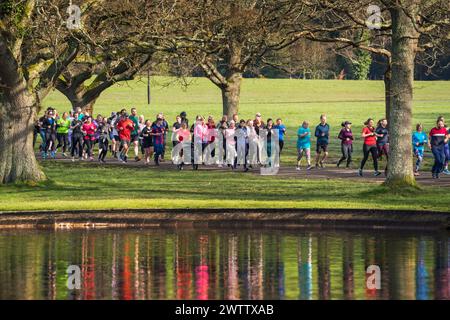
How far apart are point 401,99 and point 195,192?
614 centimetres

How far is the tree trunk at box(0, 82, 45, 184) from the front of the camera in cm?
3388

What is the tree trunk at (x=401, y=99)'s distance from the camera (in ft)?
101

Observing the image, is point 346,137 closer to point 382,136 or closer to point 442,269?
point 382,136

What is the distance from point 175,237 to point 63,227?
2.95 m

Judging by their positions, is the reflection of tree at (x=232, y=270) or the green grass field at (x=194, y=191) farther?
the green grass field at (x=194, y=191)

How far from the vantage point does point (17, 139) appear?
34.0 meters

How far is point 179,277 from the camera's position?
16875 millimetres

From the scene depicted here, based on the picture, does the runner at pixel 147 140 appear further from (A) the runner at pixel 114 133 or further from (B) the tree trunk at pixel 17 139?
(B) the tree trunk at pixel 17 139

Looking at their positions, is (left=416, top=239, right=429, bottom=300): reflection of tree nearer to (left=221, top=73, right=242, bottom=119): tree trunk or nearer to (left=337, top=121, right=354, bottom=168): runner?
(left=337, top=121, right=354, bottom=168): runner

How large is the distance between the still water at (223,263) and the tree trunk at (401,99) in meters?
8.30

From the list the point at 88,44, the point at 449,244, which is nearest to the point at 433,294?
the point at 449,244

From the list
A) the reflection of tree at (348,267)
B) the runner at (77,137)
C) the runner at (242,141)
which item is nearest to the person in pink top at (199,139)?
the runner at (242,141)

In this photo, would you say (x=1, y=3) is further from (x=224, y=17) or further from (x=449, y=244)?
(x=449, y=244)

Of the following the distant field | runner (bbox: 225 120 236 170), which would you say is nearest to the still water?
runner (bbox: 225 120 236 170)
